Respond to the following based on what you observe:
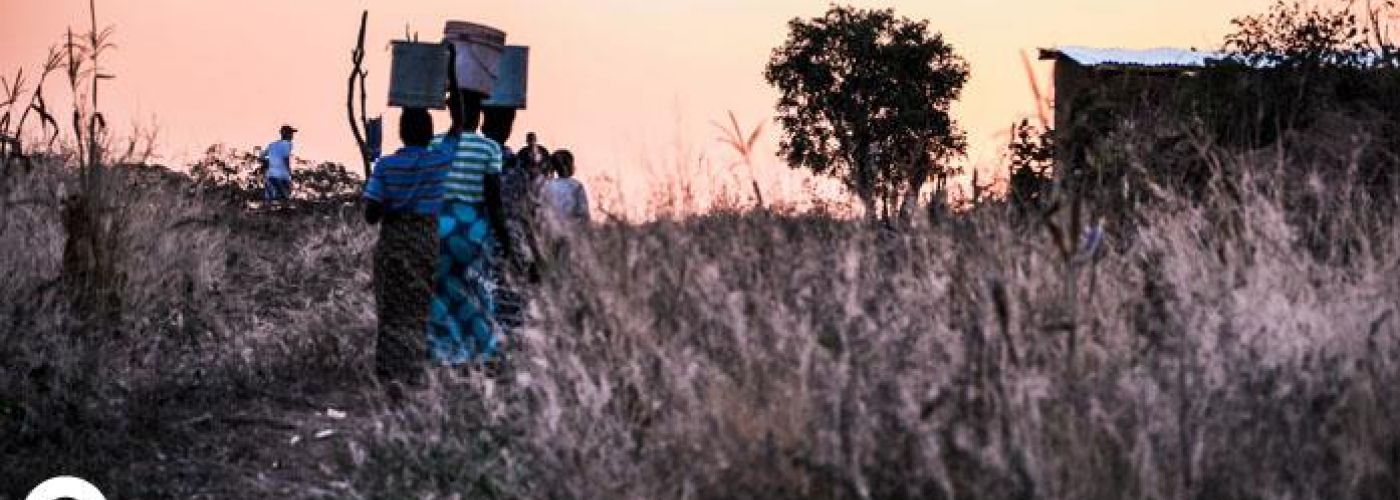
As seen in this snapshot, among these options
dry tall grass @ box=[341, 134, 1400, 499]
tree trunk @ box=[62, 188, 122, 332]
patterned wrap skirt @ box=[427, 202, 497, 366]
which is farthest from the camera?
tree trunk @ box=[62, 188, 122, 332]

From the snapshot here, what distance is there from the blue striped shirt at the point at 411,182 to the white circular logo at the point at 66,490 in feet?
6.95

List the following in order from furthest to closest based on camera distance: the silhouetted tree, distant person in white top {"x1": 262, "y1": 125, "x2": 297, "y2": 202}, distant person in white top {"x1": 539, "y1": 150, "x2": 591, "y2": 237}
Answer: the silhouetted tree, distant person in white top {"x1": 262, "y1": 125, "x2": 297, "y2": 202}, distant person in white top {"x1": 539, "y1": 150, "x2": 591, "y2": 237}

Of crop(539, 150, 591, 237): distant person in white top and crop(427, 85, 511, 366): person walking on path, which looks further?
crop(539, 150, 591, 237): distant person in white top

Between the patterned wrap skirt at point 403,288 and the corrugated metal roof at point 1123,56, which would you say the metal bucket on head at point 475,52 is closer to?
the patterned wrap skirt at point 403,288

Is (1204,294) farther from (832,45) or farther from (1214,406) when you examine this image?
(832,45)

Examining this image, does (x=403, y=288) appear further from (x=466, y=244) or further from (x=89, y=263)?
(x=89, y=263)

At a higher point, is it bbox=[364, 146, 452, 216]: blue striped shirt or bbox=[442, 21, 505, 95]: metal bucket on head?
bbox=[442, 21, 505, 95]: metal bucket on head

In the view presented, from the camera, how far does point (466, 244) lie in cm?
745

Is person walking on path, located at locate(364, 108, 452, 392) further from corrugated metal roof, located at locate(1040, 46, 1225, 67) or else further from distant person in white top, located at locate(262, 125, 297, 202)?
corrugated metal roof, located at locate(1040, 46, 1225, 67)

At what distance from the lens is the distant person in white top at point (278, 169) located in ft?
64.4

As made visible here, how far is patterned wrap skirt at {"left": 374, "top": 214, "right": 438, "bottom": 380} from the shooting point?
24.0 feet

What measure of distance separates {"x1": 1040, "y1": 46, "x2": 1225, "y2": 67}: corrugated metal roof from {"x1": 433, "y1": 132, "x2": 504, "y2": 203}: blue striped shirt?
2383 centimetres

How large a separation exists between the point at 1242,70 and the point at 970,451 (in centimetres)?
916

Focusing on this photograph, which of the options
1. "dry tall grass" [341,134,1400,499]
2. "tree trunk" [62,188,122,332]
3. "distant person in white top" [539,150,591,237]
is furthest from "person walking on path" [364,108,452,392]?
"tree trunk" [62,188,122,332]
